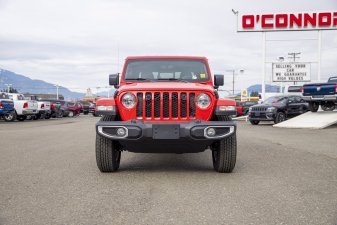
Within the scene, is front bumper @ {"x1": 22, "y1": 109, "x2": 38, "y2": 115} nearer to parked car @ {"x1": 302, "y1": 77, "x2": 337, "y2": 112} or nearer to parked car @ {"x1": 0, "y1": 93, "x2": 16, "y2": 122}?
parked car @ {"x1": 0, "y1": 93, "x2": 16, "y2": 122}

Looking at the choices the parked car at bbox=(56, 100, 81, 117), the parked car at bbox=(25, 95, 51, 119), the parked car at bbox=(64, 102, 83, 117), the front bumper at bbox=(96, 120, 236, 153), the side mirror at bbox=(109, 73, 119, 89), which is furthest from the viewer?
the parked car at bbox=(64, 102, 83, 117)

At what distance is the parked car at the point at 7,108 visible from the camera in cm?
2376

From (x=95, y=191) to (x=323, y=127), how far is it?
14367 millimetres

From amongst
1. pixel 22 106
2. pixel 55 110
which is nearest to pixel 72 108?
pixel 55 110

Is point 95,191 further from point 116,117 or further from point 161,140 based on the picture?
point 116,117

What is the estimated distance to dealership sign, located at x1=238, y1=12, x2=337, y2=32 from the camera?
91.2 ft

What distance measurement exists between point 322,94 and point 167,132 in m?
15.4

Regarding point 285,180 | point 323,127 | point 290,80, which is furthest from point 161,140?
point 290,80

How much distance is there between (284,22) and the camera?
92.6 ft

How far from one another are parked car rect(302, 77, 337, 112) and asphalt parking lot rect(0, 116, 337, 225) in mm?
11441

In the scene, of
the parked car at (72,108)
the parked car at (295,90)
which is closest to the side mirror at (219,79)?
the parked car at (295,90)

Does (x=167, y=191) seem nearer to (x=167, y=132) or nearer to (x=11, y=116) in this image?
(x=167, y=132)

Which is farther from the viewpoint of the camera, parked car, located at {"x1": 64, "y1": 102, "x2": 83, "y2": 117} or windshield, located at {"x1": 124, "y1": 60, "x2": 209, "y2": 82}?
parked car, located at {"x1": 64, "y1": 102, "x2": 83, "y2": 117}

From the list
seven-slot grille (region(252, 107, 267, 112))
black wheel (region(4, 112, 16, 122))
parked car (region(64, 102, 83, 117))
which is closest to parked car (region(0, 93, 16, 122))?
black wheel (region(4, 112, 16, 122))
